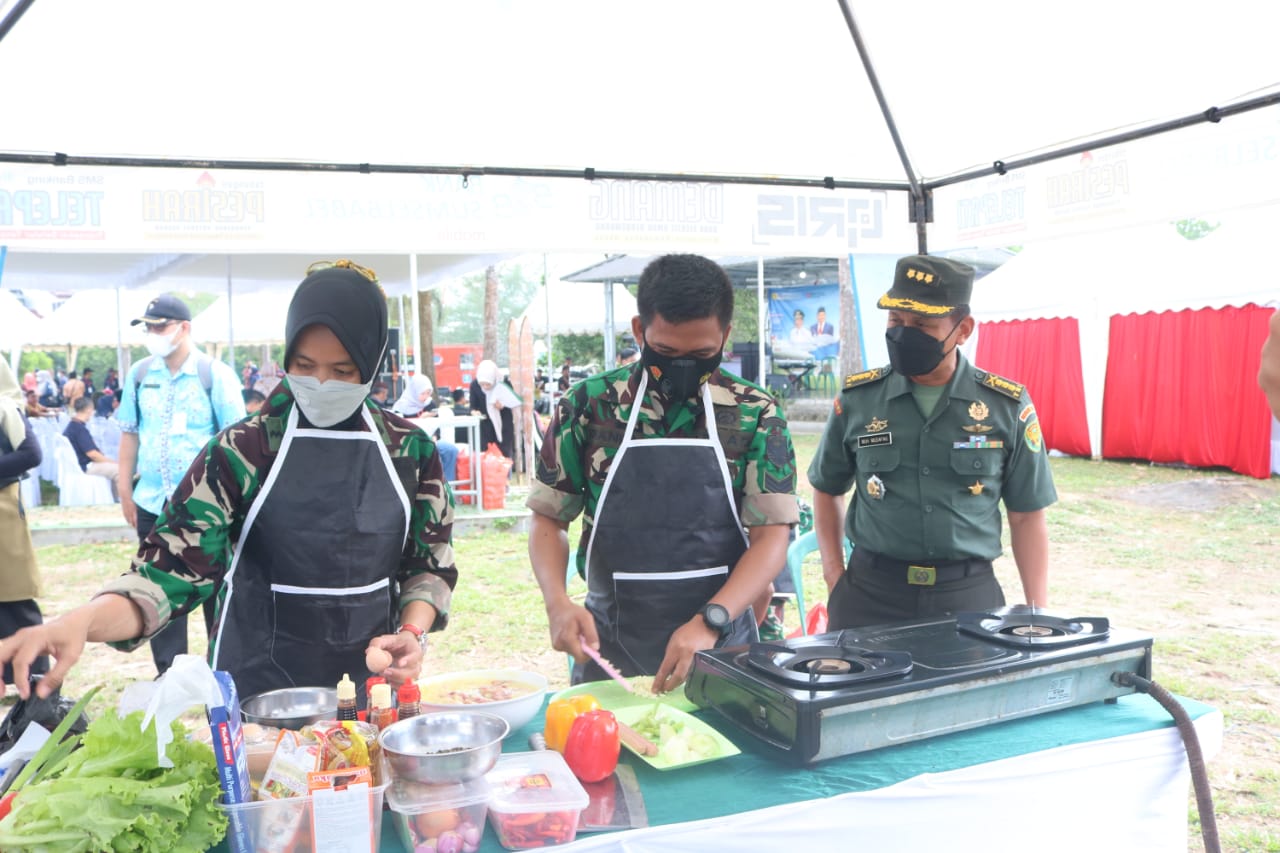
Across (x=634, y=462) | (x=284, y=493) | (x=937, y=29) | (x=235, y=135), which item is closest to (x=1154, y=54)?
(x=937, y=29)

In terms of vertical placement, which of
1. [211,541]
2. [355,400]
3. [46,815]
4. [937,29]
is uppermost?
[937,29]

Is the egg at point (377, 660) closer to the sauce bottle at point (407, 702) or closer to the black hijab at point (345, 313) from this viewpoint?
the sauce bottle at point (407, 702)

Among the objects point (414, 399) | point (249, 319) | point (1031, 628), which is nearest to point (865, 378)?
point (1031, 628)

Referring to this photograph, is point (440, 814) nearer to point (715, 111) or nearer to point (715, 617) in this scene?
point (715, 617)

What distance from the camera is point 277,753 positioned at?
1.36m

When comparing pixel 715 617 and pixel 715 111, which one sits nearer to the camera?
pixel 715 617

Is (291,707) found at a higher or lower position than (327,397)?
lower

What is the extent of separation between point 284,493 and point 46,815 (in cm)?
84

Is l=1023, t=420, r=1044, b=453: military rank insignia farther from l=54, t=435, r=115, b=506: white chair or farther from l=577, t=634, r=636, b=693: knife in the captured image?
l=54, t=435, r=115, b=506: white chair

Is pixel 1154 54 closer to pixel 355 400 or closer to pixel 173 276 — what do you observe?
pixel 355 400

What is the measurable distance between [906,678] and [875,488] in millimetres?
1194

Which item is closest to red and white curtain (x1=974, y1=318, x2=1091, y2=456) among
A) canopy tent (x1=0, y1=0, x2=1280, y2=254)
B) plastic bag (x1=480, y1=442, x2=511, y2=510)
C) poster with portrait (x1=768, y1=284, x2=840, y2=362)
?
plastic bag (x1=480, y1=442, x2=511, y2=510)

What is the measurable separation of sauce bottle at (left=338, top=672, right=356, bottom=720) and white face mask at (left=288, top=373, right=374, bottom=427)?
0.63 meters

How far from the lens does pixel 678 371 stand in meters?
2.33
